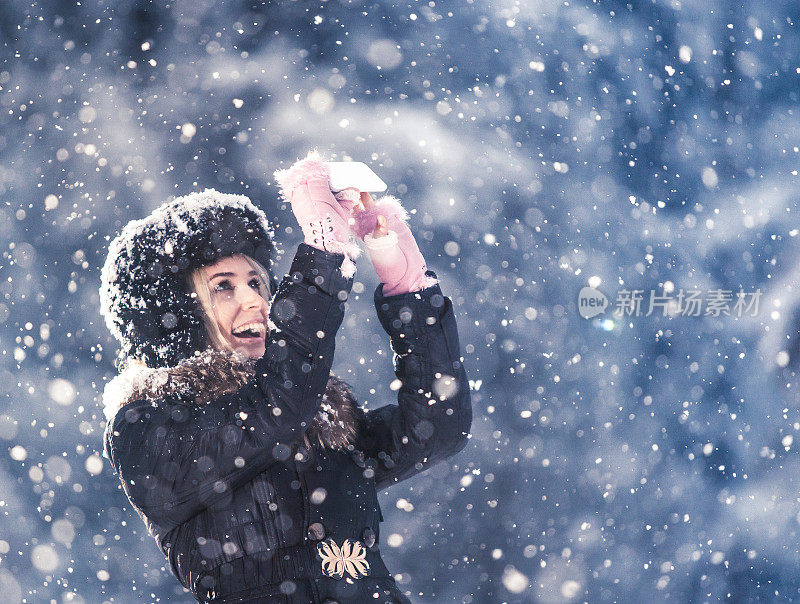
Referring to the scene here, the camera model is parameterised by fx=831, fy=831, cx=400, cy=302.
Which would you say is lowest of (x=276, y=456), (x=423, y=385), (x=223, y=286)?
(x=276, y=456)

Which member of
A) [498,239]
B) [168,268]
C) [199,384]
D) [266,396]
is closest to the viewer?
[266,396]

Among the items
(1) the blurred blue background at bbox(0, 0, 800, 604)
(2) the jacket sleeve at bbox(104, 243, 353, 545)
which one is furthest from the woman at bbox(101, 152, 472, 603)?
(1) the blurred blue background at bbox(0, 0, 800, 604)

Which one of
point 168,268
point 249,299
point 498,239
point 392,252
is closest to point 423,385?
point 392,252

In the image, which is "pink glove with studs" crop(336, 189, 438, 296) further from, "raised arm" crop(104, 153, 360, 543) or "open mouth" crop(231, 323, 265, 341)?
"open mouth" crop(231, 323, 265, 341)

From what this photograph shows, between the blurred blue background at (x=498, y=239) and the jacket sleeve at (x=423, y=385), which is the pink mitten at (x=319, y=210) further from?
the blurred blue background at (x=498, y=239)

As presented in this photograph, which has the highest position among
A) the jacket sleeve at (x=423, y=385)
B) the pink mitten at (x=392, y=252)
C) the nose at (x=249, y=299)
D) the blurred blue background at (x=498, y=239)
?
the blurred blue background at (x=498, y=239)

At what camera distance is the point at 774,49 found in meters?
2.69

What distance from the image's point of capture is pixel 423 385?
1.44m

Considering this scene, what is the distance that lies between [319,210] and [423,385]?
0.36 metres

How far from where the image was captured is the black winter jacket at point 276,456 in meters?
1.24

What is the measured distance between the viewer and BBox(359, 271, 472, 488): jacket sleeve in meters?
1.41

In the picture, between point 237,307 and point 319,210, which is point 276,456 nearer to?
point 237,307

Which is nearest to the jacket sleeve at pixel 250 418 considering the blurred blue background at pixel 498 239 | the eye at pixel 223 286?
the eye at pixel 223 286

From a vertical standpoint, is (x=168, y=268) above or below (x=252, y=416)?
above
